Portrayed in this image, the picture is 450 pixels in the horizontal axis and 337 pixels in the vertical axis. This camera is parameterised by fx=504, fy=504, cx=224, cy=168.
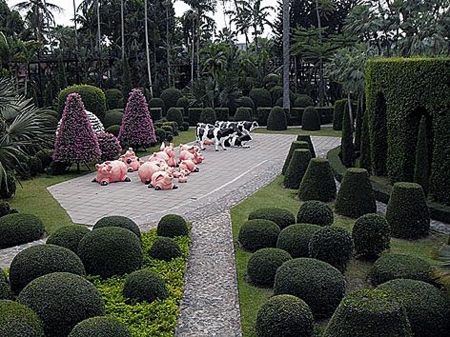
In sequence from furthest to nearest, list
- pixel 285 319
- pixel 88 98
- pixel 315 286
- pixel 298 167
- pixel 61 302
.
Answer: pixel 88 98
pixel 298 167
pixel 315 286
pixel 285 319
pixel 61 302

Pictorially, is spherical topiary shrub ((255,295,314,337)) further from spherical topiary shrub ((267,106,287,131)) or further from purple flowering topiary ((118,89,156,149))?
spherical topiary shrub ((267,106,287,131))

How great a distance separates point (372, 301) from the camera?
173 inches

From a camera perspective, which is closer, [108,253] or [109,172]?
[108,253]

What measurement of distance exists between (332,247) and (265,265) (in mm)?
976

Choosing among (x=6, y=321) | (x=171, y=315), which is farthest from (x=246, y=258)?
(x=6, y=321)

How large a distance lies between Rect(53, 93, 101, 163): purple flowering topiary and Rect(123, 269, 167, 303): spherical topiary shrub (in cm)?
960

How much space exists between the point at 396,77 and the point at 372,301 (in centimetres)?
904

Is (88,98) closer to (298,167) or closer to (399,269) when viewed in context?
(298,167)

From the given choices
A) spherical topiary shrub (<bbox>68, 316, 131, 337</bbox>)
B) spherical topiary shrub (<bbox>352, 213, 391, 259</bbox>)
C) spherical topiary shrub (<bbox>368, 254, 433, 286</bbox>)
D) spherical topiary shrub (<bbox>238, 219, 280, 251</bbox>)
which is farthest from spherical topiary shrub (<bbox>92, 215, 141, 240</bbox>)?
spherical topiary shrub (<bbox>368, 254, 433, 286</bbox>)

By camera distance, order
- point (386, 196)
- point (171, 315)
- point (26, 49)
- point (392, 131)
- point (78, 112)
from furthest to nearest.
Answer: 1. point (26, 49)
2. point (78, 112)
3. point (392, 131)
4. point (386, 196)
5. point (171, 315)

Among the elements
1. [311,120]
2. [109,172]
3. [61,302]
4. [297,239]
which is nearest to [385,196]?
[297,239]

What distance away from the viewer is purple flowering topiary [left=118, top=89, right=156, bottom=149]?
1922 cm

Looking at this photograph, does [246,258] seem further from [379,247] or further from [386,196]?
[386,196]

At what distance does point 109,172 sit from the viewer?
47.7ft
